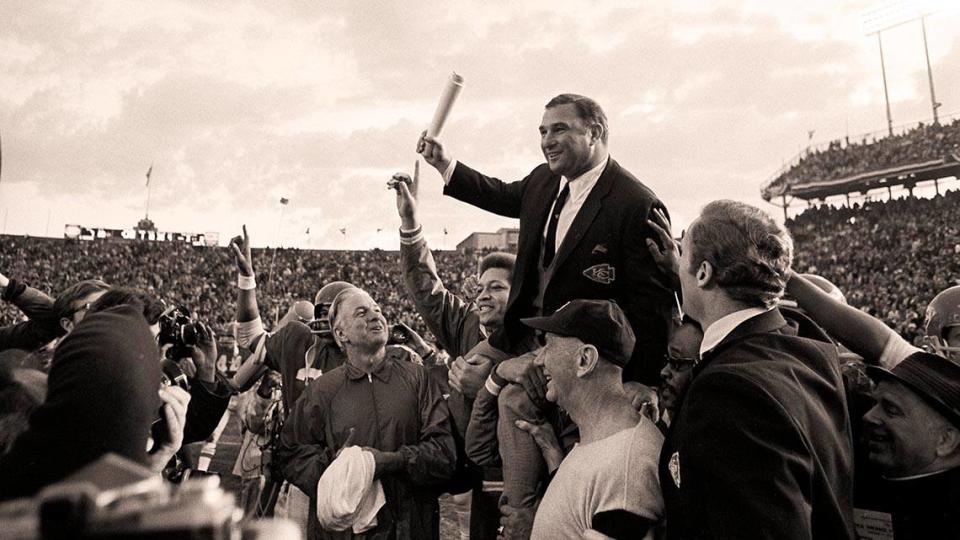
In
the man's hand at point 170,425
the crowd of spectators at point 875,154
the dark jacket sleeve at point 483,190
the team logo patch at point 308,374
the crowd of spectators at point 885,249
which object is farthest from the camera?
the crowd of spectators at point 875,154

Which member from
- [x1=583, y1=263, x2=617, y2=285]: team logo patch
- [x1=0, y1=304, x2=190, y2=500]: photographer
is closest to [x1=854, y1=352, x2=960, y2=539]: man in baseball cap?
[x1=583, y1=263, x2=617, y2=285]: team logo patch

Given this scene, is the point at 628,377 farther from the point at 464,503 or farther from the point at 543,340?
the point at 464,503

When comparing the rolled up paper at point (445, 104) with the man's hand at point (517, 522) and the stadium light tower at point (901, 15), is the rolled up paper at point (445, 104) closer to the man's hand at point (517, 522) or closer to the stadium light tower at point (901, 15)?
the man's hand at point (517, 522)

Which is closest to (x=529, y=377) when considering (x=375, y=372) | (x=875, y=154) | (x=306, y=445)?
(x=375, y=372)

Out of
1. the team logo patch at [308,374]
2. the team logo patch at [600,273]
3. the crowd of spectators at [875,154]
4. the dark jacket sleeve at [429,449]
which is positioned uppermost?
the crowd of spectators at [875,154]

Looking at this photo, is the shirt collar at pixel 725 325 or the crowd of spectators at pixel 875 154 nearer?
the shirt collar at pixel 725 325

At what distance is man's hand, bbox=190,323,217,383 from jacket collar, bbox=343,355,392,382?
835 millimetres

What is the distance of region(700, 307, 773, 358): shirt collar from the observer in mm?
2277

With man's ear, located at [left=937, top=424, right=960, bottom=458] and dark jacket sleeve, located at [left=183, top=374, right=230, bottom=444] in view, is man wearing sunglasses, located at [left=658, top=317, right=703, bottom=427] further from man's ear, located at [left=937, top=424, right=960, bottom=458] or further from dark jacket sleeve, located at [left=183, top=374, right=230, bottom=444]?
dark jacket sleeve, located at [left=183, top=374, right=230, bottom=444]

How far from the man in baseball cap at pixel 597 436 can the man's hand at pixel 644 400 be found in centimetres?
15

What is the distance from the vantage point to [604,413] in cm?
276

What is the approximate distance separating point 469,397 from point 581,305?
4.68ft

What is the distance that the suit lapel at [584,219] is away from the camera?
336 cm

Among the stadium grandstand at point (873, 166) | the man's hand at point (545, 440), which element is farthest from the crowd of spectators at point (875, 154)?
the man's hand at point (545, 440)
